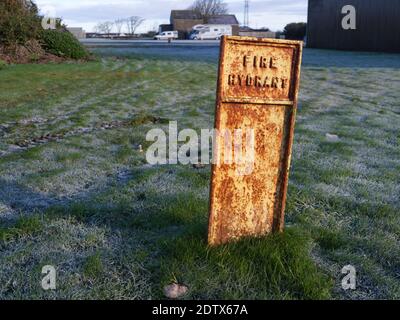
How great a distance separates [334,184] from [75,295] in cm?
293

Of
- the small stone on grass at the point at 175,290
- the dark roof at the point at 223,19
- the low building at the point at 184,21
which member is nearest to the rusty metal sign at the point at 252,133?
the small stone on grass at the point at 175,290

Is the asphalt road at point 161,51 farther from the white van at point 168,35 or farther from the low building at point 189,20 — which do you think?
the low building at point 189,20

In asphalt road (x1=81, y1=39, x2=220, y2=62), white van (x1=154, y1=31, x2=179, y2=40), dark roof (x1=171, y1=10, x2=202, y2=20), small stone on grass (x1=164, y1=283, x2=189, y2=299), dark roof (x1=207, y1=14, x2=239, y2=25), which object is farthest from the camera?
dark roof (x1=171, y1=10, x2=202, y2=20)

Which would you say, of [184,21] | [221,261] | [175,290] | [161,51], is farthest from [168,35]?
[175,290]

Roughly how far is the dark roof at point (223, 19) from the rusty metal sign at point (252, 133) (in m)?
82.3

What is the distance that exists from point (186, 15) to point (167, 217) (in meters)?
93.3

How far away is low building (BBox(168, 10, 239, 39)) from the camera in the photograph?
3253 inches

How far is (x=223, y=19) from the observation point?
278 ft

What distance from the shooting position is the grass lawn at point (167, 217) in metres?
2.77

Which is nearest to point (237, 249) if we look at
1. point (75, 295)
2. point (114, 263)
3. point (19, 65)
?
point (114, 263)

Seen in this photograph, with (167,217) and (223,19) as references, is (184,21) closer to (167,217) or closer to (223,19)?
(223,19)

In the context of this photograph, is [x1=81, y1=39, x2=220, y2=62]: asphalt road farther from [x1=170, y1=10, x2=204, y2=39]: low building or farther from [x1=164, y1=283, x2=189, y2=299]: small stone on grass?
[x1=170, y1=10, x2=204, y2=39]: low building

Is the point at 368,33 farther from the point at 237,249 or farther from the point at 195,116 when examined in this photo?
the point at 237,249

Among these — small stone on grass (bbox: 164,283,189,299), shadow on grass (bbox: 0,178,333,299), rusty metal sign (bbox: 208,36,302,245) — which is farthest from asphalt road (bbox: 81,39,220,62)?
small stone on grass (bbox: 164,283,189,299)
